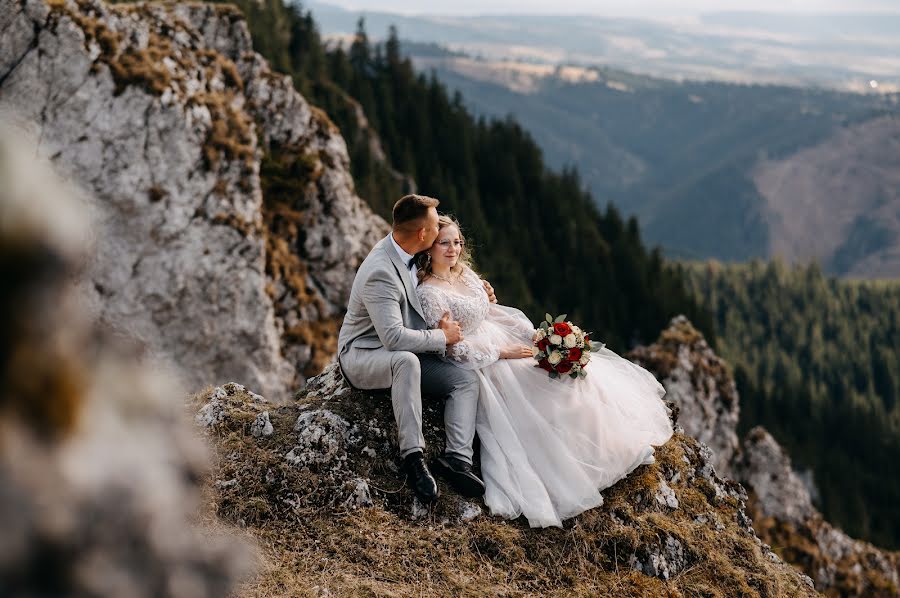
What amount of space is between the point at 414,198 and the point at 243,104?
24233 mm

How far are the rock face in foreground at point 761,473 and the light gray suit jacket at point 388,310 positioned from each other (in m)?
29.7

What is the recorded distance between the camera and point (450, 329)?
866 centimetres

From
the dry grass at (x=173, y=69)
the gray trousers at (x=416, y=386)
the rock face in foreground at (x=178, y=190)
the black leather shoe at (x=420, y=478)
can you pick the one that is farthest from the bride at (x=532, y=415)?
the dry grass at (x=173, y=69)

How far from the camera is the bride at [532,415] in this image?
8.18m

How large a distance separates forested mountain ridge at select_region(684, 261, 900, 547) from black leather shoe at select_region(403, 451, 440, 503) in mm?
89470

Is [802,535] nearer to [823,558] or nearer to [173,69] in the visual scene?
[823,558]

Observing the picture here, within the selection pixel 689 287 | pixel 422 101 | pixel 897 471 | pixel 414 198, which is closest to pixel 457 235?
pixel 414 198

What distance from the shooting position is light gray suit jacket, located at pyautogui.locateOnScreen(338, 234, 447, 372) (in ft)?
27.0

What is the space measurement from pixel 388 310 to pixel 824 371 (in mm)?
168906

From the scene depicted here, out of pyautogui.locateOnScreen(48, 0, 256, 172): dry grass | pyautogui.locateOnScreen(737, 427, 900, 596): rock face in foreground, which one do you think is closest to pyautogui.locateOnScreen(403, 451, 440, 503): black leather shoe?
pyautogui.locateOnScreen(48, 0, 256, 172): dry grass

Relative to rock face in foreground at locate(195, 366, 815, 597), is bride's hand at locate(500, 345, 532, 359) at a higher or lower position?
higher

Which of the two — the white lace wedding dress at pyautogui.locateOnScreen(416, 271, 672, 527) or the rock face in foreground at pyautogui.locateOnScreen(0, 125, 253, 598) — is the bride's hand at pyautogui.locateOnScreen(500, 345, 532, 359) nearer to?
the white lace wedding dress at pyautogui.locateOnScreen(416, 271, 672, 527)

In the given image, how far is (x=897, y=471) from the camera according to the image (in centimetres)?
10775

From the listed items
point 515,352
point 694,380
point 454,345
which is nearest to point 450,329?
point 454,345
